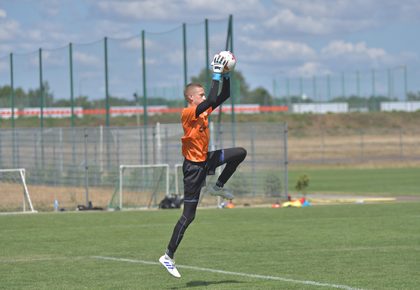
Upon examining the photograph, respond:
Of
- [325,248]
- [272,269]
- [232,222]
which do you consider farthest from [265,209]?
[272,269]

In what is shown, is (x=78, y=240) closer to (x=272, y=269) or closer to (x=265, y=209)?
(x=272, y=269)

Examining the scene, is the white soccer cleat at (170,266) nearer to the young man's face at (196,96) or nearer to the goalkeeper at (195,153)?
the goalkeeper at (195,153)

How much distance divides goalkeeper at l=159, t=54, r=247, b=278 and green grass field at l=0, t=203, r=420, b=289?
0.60m

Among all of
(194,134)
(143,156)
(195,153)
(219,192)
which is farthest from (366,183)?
(194,134)

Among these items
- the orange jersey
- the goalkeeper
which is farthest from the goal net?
the orange jersey

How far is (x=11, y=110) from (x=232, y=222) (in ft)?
82.3

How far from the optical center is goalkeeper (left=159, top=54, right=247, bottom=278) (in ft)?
40.6

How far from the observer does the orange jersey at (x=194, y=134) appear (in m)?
12.4

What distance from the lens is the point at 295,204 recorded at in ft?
96.7

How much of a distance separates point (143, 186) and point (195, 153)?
1890cm

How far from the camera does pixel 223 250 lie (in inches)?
651

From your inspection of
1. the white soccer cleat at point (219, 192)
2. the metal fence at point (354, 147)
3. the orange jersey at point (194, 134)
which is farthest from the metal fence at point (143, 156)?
the metal fence at point (354, 147)

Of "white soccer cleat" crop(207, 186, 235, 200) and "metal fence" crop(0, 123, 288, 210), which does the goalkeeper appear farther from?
"metal fence" crop(0, 123, 288, 210)

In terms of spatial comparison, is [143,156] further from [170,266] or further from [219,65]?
[219,65]
